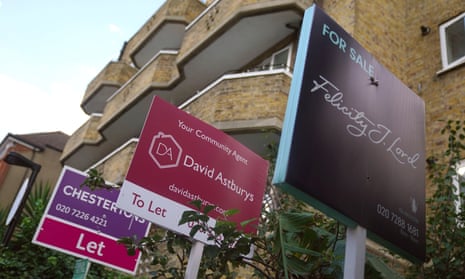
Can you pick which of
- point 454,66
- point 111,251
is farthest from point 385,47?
point 111,251

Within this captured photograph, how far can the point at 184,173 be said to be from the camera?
15.0 ft

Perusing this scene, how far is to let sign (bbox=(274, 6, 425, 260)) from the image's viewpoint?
321 cm

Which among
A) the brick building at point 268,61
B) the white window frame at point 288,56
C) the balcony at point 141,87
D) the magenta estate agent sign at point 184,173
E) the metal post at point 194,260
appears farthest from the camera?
the balcony at point 141,87

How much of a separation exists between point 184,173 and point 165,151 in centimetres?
29

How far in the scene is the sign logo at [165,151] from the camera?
446 cm

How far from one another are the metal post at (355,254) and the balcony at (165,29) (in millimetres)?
15904

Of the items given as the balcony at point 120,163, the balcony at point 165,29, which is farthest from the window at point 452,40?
the balcony at point 165,29

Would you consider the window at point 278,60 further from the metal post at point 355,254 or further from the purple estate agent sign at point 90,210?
the metal post at point 355,254

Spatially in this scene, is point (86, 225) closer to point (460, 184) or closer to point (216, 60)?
point (460, 184)

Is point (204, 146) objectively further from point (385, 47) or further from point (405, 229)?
point (385, 47)

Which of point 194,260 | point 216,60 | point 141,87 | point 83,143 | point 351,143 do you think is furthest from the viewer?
point 83,143

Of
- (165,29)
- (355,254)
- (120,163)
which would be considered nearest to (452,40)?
(355,254)

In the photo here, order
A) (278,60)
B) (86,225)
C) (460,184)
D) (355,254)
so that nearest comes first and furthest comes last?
(355,254)
(86,225)
(460,184)
(278,60)

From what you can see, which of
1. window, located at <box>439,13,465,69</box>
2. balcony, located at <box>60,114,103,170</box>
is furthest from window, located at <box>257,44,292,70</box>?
balcony, located at <box>60,114,103,170</box>
